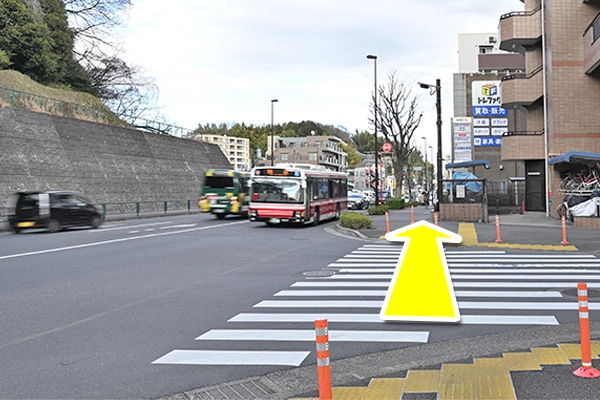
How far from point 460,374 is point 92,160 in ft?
128

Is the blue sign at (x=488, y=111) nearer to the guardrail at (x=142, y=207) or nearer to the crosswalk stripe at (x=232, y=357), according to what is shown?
the guardrail at (x=142, y=207)

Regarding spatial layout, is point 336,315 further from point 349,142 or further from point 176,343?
point 349,142

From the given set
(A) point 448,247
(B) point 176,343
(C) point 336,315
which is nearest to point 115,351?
(B) point 176,343

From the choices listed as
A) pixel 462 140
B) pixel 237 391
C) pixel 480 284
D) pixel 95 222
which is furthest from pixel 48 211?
pixel 462 140

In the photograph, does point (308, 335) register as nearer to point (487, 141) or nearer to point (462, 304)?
point (462, 304)

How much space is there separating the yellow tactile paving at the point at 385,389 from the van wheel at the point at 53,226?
74.9 ft

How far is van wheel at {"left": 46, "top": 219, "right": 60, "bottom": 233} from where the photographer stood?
1008 inches

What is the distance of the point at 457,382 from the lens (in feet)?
18.2

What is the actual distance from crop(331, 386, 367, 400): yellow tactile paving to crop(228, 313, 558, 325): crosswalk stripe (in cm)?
275

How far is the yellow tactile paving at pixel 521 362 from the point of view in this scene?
5.93m

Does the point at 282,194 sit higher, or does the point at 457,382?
the point at 282,194

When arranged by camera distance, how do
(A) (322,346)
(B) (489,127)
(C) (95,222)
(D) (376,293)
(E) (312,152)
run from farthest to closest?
(E) (312,152) → (B) (489,127) → (C) (95,222) → (D) (376,293) → (A) (322,346)

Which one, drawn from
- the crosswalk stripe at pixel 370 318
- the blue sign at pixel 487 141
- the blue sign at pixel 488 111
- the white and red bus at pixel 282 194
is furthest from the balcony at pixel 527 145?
the crosswalk stripe at pixel 370 318

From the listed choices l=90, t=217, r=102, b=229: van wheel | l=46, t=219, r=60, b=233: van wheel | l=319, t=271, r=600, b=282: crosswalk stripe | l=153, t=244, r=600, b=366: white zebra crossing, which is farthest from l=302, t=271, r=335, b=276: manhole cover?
l=90, t=217, r=102, b=229: van wheel
